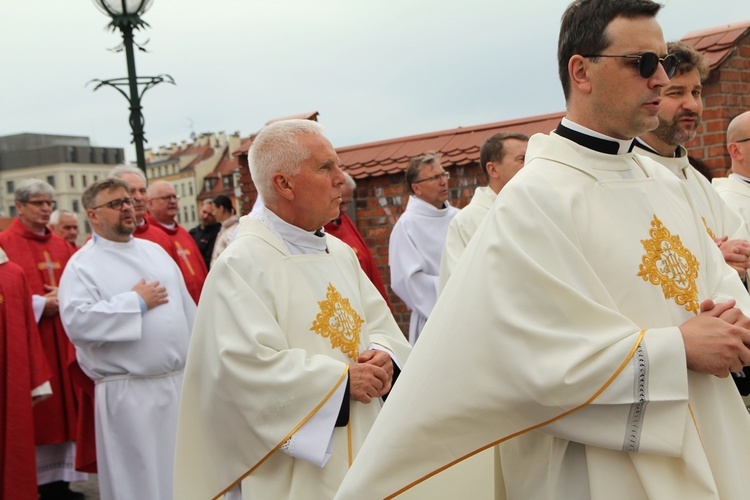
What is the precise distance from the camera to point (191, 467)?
390cm

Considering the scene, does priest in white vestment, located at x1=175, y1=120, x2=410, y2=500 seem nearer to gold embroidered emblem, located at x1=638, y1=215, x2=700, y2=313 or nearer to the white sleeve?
the white sleeve

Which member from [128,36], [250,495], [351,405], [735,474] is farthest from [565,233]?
[128,36]

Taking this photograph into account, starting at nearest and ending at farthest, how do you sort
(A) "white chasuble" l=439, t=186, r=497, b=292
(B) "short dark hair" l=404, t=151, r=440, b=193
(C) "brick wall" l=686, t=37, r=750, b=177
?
1. (A) "white chasuble" l=439, t=186, r=497, b=292
2. (C) "brick wall" l=686, t=37, r=750, b=177
3. (B) "short dark hair" l=404, t=151, r=440, b=193

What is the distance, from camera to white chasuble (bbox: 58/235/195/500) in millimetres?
6047

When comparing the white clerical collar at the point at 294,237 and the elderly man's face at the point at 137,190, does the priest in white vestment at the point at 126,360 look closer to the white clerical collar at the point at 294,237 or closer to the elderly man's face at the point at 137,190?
the elderly man's face at the point at 137,190

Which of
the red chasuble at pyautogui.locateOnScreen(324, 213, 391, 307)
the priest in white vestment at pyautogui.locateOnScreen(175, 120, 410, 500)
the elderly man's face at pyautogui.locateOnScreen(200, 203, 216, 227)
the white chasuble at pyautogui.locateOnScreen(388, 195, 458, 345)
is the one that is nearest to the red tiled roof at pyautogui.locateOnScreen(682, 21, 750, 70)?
the white chasuble at pyautogui.locateOnScreen(388, 195, 458, 345)

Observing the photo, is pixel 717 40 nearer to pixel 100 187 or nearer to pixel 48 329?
pixel 100 187

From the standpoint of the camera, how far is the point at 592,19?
2.77 m

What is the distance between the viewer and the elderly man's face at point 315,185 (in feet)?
13.1

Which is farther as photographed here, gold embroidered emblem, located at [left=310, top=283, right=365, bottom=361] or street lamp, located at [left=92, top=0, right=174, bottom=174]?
street lamp, located at [left=92, top=0, right=174, bottom=174]

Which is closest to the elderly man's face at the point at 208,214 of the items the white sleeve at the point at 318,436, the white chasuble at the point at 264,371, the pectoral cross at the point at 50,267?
the pectoral cross at the point at 50,267

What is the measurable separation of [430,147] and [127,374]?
14.9 feet

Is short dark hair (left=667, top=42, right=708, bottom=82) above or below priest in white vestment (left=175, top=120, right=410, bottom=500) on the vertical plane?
above

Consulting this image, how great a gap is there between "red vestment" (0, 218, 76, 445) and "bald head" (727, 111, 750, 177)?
487cm
